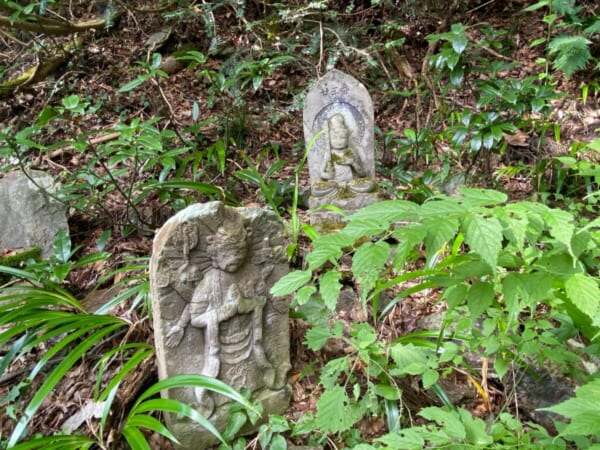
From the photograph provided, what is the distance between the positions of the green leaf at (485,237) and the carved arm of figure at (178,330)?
1377 mm

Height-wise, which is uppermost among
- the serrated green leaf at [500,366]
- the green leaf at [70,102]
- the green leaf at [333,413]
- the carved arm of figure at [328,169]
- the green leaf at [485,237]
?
the green leaf at [70,102]

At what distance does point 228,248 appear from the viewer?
1.93 m

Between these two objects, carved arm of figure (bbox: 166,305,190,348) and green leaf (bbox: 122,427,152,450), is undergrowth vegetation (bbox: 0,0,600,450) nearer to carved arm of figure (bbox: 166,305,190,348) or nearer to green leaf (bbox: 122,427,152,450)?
green leaf (bbox: 122,427,152,450)

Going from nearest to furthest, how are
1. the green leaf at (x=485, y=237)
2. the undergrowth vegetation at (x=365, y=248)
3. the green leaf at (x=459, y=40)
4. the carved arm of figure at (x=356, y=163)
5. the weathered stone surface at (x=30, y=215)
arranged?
the green leaf at (x=485, y=237) → the undergrowth vegetation at (x=365, y=248) → the green leaf at (x=459, y=40) → the weathered stone surface at (x=30, y=215) → the carved arm of figure at (x=356, y=163)

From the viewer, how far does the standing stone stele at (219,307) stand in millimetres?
1894

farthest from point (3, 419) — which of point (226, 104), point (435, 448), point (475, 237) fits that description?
point (226, 104)

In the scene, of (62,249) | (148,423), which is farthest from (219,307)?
(62,249)

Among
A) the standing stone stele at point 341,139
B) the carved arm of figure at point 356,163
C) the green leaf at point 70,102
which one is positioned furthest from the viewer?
the carved arm of figure at point 356,163

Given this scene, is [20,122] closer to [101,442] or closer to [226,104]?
[226,104]

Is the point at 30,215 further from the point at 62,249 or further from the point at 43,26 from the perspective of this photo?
the point at 43,26

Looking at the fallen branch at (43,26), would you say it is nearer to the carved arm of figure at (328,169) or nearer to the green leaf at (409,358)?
the carved arm of figure at (328,169)

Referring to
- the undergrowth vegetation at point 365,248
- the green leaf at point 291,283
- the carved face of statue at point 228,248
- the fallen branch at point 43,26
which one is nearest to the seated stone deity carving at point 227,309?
the carved face of statue at point 228,248

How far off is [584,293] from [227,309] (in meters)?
1.39

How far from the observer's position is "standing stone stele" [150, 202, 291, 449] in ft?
6.21
